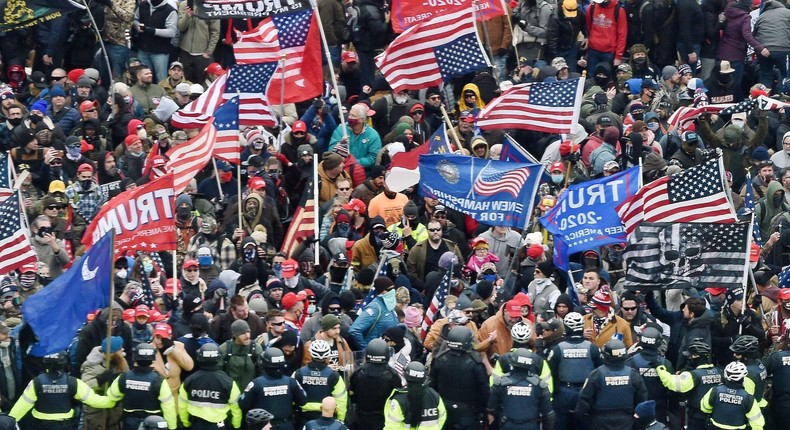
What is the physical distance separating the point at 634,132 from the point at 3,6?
9.07 meters

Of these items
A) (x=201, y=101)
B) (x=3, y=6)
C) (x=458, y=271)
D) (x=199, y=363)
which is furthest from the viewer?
(x=3, y=6)

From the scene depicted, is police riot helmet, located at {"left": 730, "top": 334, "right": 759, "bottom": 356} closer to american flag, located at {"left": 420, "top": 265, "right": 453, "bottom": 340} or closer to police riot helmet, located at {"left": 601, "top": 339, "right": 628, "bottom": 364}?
police riot helmet, located at {"left": 601, "top": 339, "right": 628, "bottom": 364}

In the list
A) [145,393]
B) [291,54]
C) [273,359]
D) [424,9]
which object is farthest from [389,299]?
[424,9]

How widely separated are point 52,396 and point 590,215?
6.96m

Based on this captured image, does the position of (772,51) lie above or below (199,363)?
below

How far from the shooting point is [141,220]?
27312mm

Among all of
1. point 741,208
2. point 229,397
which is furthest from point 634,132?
point 229,397

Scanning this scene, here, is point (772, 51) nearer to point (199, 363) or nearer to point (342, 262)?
point (342, 262)

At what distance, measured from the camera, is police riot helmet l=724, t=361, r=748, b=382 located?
84.0 ft

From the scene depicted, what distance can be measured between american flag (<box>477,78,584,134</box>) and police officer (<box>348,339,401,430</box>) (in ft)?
18.9

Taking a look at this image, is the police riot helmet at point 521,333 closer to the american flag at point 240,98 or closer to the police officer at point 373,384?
the police officer at point 373,384

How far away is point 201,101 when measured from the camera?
104ft

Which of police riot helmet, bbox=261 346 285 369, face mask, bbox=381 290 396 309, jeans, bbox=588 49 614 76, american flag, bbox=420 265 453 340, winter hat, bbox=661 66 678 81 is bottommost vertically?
jeans, bbox=588 49 614 76

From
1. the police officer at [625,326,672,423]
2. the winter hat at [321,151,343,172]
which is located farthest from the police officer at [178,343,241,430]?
the winter hat at [321,151,343,172]
